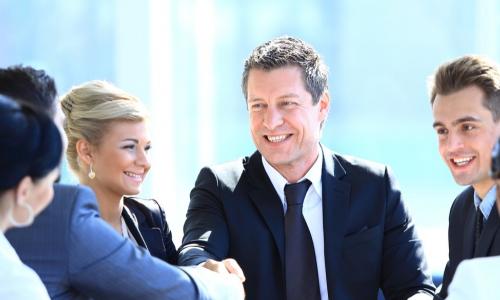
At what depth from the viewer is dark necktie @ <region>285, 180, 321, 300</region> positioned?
2.86 m

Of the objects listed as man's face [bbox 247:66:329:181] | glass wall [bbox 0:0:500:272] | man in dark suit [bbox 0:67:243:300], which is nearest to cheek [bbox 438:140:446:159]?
man's face [bbox 247:66:329:181]

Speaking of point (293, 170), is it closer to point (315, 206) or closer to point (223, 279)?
point (315, 206)

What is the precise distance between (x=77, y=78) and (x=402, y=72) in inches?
96.5

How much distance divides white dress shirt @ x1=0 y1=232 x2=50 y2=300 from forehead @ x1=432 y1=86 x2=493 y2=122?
1.44 m

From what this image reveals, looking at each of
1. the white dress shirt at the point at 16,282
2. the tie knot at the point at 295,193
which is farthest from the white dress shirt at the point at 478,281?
the tie knot at the point at 295,193

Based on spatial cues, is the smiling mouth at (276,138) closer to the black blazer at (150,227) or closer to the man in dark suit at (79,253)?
the black blazer at (150,227)

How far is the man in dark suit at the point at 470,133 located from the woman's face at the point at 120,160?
0.95 metres

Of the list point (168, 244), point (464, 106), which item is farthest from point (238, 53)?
point (464, 106)

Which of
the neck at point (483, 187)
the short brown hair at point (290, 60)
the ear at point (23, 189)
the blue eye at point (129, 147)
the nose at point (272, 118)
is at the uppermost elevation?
the short brown hair at point (290, 60)

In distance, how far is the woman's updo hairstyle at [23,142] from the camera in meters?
1.70

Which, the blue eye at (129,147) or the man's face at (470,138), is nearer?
the man's face at (470,138)

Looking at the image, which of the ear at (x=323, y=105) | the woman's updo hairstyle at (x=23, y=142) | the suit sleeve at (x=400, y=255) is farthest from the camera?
the ear at (x=323, y=105)

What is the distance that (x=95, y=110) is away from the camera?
115 inches

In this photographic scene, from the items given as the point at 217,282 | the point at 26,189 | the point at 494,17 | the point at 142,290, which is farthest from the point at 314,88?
the point at 494,17
